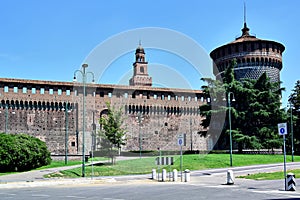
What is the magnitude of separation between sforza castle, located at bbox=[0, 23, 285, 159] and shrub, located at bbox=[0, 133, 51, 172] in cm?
1909

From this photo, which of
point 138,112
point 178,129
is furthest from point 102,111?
point 178,129

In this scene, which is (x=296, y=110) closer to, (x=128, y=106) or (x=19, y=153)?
(x=128, y=106)

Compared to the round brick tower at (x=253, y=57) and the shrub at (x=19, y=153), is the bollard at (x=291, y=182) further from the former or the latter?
the round brick tower at (x=253, y=57)

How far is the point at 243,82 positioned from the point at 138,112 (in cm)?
1911

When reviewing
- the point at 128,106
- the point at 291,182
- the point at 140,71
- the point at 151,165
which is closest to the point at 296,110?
the point at 128,106

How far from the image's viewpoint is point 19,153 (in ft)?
94.5

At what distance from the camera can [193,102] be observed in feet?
200

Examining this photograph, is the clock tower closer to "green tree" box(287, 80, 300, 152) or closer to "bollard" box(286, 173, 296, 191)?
"green tree" box(287, 80, 300, 152)

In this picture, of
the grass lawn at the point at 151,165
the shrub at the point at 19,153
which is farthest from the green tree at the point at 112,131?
the shrub at the point at 19,153

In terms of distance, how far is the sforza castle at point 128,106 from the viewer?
171ft

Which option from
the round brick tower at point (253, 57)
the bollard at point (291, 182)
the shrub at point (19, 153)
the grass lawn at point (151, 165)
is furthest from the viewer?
the round brick tower at point (253, 57)

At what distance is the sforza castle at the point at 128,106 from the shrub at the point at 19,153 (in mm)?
19088

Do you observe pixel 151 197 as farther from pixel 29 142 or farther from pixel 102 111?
pixel 102 111

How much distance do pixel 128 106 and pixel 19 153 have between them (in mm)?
29722
